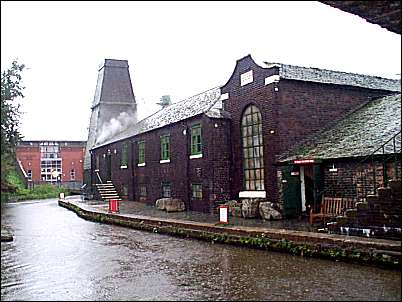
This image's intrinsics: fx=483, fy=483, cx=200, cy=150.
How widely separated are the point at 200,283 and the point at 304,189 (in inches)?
381

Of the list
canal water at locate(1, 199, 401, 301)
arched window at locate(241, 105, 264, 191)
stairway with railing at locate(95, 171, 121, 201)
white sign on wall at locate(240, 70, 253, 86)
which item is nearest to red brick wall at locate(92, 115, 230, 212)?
arched window at locate(241, 105, 264, 191)

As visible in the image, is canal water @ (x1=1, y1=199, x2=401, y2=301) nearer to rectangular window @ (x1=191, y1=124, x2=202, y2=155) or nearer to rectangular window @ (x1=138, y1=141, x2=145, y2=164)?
rectangular window @ (x1=191, y1=124, x2=202, y2=155)

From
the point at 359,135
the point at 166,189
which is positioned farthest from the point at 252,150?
the point at 166,189

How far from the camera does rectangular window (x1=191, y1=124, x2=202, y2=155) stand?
2147cm

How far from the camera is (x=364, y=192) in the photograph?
46.2 ft

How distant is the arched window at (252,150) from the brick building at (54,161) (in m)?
39.9

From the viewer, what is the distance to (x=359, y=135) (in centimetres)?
1495

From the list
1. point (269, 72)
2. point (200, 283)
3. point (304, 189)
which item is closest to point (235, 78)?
point (269, 72)

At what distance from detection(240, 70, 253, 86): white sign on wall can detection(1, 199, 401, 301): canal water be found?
7.78m

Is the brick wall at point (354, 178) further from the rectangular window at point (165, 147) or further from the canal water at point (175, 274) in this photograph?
the rectangular window at point (165, 147)

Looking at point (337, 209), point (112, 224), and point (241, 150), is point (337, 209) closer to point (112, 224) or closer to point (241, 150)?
point (241, 150)

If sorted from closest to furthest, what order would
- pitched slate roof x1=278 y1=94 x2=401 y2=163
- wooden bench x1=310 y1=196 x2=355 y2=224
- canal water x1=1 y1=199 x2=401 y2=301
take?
canal water x1=1 y1=199 x2=401 y2=301, pitched slate roof x1=278 y1=94 x2=401 y2=163, wooden bench x1=310 y1=196 x2=355 y2=224

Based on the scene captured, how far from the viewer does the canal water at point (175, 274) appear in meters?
7.09

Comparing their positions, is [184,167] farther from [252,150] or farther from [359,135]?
[359,135]
